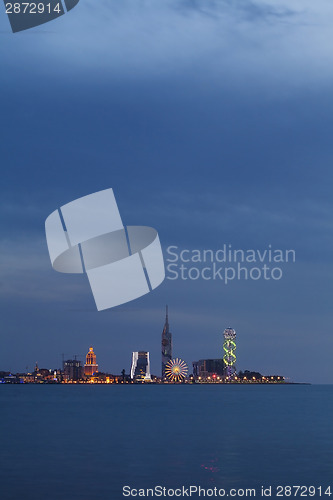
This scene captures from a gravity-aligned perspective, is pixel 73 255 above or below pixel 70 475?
above

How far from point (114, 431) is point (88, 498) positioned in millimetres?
50707

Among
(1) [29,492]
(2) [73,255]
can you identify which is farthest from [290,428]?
(1) [29,492]

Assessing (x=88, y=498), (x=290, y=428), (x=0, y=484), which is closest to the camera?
(x=88, y=498)

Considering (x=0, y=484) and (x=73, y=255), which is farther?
(x=73, y=255)

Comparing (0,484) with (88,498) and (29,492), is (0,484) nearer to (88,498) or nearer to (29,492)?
(29,492)

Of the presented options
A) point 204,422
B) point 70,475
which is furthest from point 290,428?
point 70,475

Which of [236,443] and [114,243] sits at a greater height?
[114,243]

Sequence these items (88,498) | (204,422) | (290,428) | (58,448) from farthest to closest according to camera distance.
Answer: (204,422), (290,428), (58,448), (88,498)

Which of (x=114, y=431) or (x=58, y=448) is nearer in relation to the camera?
(x=58, y=448)

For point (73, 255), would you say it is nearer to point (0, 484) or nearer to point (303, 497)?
point (0, 484)

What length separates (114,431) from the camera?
94.1m

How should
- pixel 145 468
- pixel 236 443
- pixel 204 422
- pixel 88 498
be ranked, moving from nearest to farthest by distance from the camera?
pixel 88 498
pixel 145 468
pixel 236 443
pixel 204 422

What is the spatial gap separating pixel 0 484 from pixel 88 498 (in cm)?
835

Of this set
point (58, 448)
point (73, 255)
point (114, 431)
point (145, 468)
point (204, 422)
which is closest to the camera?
point (145, 468)
